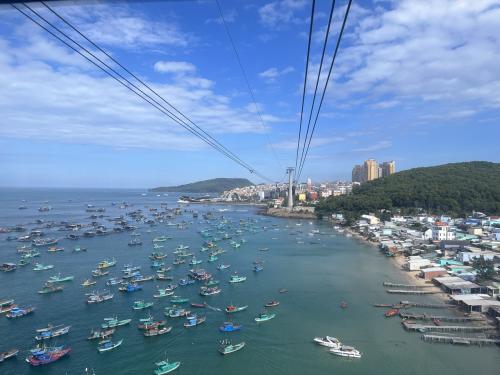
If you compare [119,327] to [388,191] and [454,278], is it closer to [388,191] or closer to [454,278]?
[454,278]

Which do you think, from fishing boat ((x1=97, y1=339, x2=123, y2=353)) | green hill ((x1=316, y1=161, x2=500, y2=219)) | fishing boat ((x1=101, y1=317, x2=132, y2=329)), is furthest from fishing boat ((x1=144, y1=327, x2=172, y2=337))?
green hill ((x1=316, y1=161, x2=500, y2=219))

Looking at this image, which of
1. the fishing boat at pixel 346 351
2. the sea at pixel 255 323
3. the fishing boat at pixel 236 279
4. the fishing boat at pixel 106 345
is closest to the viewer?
the sea at pixel 255 323

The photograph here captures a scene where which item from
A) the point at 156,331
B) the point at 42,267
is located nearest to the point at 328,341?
the point at 156,331

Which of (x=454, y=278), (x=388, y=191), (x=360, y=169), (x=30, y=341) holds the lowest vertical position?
(x=30, y=341)

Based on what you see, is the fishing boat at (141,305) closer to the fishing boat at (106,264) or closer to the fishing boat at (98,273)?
the fishing boat at (98,273)

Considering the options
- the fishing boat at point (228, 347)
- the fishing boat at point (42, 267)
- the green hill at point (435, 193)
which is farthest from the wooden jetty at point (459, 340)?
the green hill at point (435, 193)

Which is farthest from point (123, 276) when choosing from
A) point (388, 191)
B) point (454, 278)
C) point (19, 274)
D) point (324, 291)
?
point (388, 191)

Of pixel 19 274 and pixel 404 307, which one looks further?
pixel 19 274
